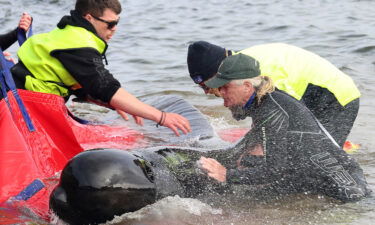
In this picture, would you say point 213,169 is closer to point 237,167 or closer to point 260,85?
point 237,167

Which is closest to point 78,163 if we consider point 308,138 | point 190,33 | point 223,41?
point 308,138

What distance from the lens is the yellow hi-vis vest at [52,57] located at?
527cm

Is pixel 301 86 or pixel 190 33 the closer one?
pixel 301 86

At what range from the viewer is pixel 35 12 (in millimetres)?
18734

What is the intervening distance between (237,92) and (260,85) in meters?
0.17

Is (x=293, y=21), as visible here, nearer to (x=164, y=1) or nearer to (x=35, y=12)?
(x=164, y=1)

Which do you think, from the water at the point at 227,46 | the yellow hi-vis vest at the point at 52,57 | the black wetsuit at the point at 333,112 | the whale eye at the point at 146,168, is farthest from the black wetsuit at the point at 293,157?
the yellow hi-vis vest at the point at 52,57

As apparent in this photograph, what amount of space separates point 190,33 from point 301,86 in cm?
955

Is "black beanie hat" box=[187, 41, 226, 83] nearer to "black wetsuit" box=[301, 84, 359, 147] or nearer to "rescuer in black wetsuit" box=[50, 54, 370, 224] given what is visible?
Answer: "rescuer in black wetsuit" box=[50, 54, 370, 224]

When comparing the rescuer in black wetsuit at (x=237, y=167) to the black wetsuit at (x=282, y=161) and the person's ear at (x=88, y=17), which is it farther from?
the person's ear at (x=88, y=17)

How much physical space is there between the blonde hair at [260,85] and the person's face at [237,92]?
0.03 metres

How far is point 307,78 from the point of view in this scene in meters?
5.35

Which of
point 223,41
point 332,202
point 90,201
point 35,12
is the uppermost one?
point 90,201

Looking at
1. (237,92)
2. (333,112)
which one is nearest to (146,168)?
(237,92)
